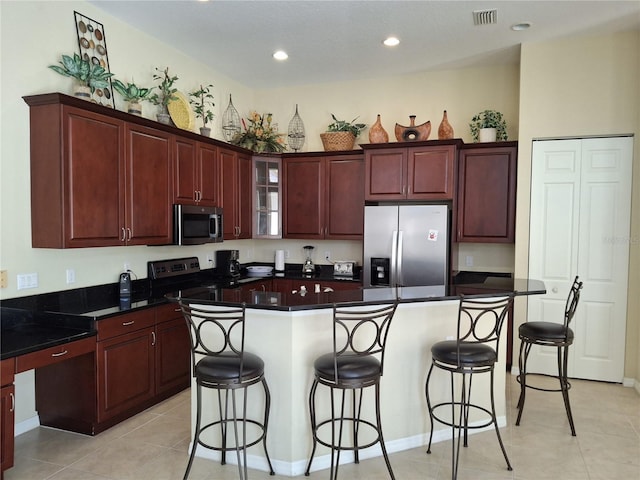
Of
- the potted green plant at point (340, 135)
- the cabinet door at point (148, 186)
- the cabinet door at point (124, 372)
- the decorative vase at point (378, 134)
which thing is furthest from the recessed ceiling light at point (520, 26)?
the cabinet door at point (124, 372)

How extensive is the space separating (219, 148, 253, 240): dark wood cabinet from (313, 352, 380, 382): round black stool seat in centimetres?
272

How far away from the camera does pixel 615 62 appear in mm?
4188

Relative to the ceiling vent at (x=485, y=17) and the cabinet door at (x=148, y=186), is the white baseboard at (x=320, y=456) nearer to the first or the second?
the cabinet door at (x=148, y=186)

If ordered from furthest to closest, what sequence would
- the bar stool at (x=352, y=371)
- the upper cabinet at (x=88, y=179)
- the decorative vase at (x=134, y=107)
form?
the decorative vase at (x=134, y=107) → the upper cabinet at (x=88, y=179) → the bar stool at (x=352, y=371)

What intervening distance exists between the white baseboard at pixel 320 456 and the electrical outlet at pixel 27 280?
1.64 m

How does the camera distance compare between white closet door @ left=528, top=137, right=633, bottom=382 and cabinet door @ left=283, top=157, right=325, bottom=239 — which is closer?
white closet door @ left=528, top=137, right=633, bottom=382

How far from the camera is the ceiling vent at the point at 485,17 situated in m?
3.74

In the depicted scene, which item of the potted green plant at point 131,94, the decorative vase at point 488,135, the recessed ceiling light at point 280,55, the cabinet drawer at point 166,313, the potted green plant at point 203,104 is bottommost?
the cabinet drawer at point 166,313

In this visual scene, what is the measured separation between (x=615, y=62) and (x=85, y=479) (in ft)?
17.5

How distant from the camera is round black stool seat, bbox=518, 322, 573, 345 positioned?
3267 mm

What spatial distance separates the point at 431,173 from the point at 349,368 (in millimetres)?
2903

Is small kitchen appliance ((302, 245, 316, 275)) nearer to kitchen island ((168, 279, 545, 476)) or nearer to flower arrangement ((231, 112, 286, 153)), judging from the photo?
flower arrangement ((231, 112, 286, 153))

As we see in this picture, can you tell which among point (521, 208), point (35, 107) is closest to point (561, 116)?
point (521, 208)

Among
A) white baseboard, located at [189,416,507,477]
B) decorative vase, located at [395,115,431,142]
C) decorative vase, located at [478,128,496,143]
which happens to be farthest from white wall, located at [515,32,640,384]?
white baseboard, located at [189,416,507,477]
